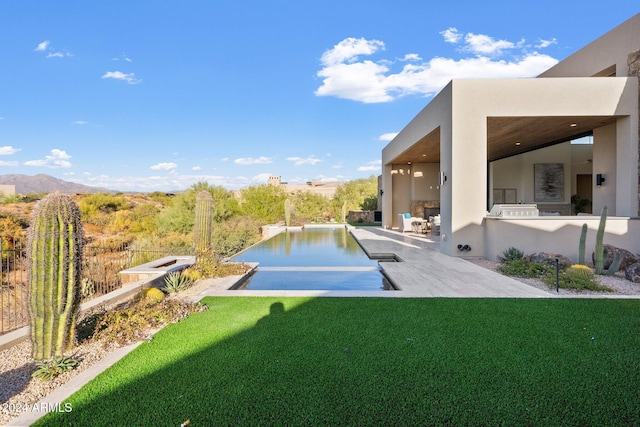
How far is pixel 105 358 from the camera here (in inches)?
130

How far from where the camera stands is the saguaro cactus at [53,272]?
119 inches

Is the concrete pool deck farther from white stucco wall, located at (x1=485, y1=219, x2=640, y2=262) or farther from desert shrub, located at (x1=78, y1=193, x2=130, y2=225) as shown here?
desert shrub, located at (x1=78, y1=193, x2=130, y2=225)

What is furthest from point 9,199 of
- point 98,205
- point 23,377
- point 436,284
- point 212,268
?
point 436,284

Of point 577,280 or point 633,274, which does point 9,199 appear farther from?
point 633,274

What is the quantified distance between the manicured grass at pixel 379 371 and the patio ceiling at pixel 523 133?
685 centimetres

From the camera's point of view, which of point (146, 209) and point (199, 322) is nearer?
point (199, 322)

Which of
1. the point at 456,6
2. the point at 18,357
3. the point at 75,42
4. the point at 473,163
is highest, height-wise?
the point at 456,6

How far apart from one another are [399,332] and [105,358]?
2942 mm

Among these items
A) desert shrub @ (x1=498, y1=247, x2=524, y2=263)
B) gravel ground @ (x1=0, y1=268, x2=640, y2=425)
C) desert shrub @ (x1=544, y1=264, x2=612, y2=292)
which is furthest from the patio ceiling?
gravel ground @ (x1=0, y1=268, x2=640, y2=425)

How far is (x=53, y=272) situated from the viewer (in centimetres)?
307

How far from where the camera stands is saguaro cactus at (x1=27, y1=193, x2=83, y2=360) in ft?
9.93

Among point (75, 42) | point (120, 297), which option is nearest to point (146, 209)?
point (75, 42)

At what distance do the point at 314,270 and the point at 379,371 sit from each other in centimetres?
522

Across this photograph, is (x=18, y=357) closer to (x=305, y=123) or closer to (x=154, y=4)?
Result: (x=154, y=4)
